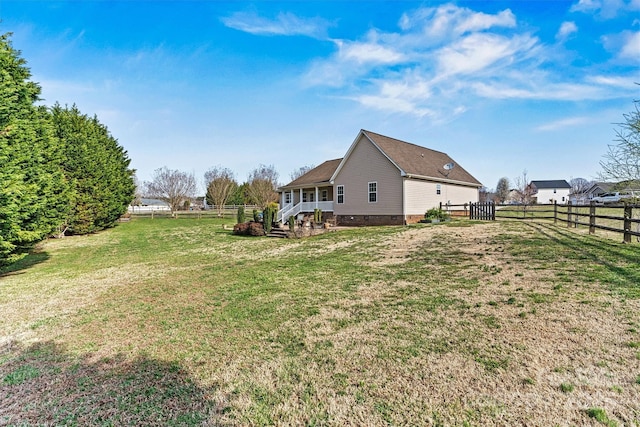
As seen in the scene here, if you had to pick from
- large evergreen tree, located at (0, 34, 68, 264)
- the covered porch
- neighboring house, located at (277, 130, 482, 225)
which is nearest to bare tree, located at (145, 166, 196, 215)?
the covered porch

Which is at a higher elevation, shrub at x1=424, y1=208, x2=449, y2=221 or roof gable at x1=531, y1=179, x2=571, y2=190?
roof gable at x1=531, y1=179, x2=571, y2=190

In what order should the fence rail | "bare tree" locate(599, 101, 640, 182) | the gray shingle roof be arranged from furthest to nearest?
1. the fence rail
2. the gray shingle roof
3. "bare tree" locate(599, 101, 640, 182)

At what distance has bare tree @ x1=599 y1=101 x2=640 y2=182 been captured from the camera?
8242mm

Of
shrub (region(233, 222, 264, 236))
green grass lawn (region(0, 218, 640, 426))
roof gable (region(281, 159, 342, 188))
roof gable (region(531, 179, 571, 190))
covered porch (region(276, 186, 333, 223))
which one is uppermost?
roof gable (region(531, 179, 571, 190))

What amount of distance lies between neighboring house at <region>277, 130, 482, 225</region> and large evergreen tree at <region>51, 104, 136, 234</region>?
42.3 ft

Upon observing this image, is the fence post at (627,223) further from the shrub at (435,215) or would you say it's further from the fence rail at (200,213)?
the fence rail at (200,213)

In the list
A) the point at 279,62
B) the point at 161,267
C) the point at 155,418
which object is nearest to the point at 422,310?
the point at 155,418

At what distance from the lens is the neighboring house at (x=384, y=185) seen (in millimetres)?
20094

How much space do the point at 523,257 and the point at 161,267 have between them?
35.0ft

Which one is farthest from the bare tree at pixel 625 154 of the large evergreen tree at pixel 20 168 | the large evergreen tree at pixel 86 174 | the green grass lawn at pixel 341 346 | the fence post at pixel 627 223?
the large evergreen tree at pixel 86 174

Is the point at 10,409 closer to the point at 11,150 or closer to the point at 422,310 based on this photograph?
the point at 422,310

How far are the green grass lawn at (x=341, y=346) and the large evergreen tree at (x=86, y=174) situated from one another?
580 inches

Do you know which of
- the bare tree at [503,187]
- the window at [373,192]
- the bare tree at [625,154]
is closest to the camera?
the bare tree at [625,154]

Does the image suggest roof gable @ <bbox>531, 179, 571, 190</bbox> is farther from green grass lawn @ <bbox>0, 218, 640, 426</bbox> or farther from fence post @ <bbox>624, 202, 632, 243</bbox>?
green grass lawn @ <bbox>0, 218, 640, 426</bbox>
